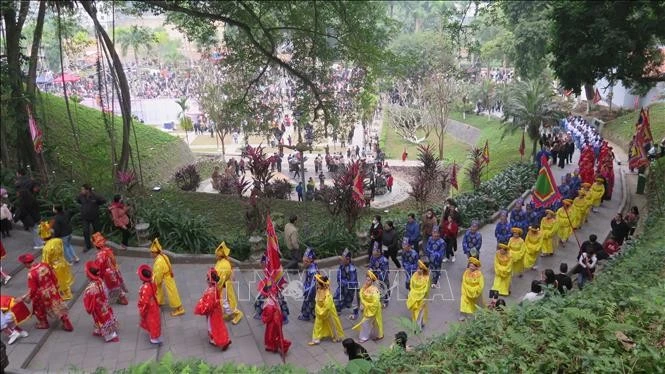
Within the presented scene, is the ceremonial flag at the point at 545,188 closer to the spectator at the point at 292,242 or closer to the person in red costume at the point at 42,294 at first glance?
the spectator at the point at 292,242

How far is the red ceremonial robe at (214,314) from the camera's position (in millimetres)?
7691

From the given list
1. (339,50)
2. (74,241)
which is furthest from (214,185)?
(74,241)

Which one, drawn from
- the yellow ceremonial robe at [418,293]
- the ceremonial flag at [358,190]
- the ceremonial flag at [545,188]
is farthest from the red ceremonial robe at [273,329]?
the ceremonial flag at [545,188]

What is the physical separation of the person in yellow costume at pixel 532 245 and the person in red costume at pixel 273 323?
5355mm

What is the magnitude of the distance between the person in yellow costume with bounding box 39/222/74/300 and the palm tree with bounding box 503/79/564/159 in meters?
17.5

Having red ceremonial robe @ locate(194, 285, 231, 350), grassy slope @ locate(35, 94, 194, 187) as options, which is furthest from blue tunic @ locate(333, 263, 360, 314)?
grassy slope @ locate(35, 94, 194, 187)

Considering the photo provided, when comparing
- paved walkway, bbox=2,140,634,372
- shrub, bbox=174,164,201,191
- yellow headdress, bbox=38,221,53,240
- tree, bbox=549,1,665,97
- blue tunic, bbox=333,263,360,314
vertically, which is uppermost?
tree, bbox=549,1,665,97

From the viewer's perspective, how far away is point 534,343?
5.01 metres

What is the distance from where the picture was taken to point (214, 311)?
7750 millimetres

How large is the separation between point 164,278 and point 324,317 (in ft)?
8.51

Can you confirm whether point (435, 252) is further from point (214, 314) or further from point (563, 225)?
point (214, 314)

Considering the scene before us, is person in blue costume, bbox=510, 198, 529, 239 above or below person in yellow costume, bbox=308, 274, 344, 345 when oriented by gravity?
above

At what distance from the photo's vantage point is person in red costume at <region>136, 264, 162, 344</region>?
7.73 meters

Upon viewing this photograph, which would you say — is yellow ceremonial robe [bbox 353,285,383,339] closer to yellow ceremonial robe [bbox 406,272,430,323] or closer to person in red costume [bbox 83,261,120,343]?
yellow ceremonial robe [bbox 406,272,430,323]
